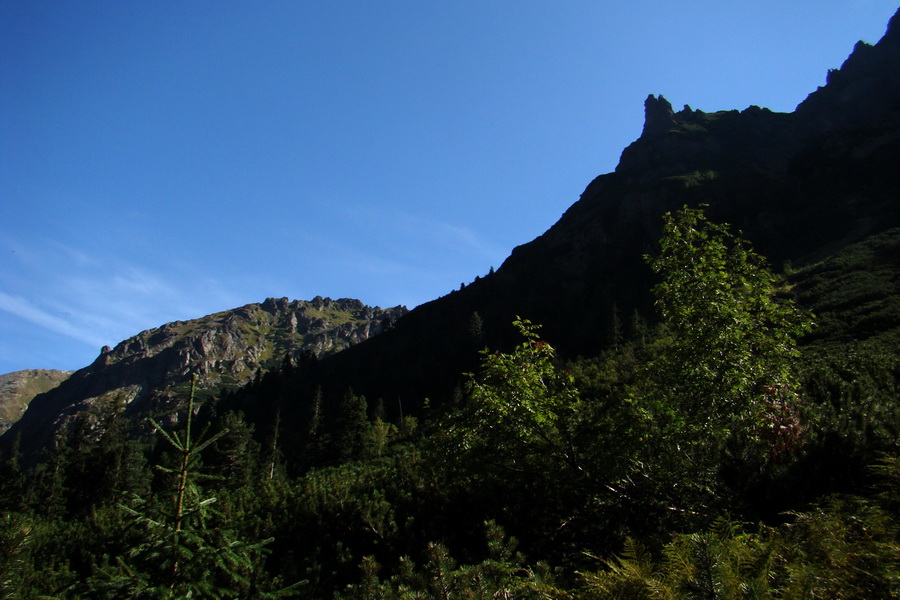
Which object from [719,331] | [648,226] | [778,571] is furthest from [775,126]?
[778,571]

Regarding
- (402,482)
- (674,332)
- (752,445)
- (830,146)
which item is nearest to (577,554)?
(752,445)

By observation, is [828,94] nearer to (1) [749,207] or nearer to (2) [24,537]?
(1) [749,207]

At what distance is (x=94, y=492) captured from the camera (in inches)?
1925

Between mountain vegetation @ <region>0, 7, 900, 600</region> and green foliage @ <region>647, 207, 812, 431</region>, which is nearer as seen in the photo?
mountain vegetation @ <region>0, 7, 900, 600</region>

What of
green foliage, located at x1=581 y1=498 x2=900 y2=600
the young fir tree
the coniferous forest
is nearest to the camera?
green foliage, located at x1=581 y1=498 x2=900 y2=600

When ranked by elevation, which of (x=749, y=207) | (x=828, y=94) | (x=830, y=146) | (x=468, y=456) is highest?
(x=828, y=94)

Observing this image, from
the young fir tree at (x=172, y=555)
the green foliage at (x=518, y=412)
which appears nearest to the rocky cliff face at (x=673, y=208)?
the green foliage at (x=518, y=412)

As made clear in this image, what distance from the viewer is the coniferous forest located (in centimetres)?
352

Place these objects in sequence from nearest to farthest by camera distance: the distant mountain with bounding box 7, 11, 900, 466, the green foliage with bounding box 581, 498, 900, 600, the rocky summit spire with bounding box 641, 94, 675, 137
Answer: the green foliage with bounding box 581, 498, 900, 600, the distant mountain with bounding box 7, 11, 900, 466, the rocky summit spire with bounding box 641, 94, 675, 137

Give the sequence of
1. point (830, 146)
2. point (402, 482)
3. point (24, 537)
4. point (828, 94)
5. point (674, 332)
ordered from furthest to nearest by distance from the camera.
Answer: point (828, 94) → point (830, 146) → point (402, 482) → point (674, 332) → point (24, 537)

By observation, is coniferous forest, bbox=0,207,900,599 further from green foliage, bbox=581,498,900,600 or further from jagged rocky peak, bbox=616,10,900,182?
jagged rocky peak, bbox=616,10,900,182

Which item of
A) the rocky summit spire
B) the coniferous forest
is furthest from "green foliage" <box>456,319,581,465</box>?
the rocky summit spire

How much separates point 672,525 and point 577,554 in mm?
1504

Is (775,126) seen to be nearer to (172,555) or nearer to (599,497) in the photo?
(599,497)
